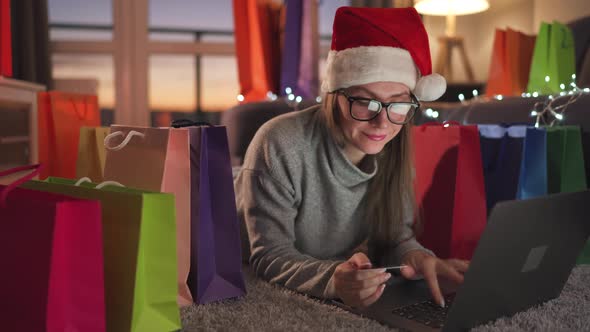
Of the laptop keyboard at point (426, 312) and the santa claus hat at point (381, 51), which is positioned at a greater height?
the santa claus hat at point (381, 51)

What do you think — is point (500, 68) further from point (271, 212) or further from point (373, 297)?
point (373, 297)

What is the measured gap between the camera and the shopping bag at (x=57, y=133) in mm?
1824

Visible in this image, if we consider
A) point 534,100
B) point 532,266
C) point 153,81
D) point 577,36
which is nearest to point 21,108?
point 153,81

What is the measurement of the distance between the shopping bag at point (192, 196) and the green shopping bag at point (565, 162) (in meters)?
0.84

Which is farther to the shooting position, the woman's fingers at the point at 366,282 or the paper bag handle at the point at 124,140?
the paper bag handle at the point at 124,140

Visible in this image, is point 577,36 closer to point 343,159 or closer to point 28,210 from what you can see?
point 343,159

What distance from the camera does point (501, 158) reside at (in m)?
1.45

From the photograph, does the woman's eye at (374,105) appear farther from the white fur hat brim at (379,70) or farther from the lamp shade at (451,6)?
the lamp shade at (451,6)

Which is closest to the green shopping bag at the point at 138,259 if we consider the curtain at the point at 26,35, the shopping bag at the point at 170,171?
the shopping bag at the point at 170,171

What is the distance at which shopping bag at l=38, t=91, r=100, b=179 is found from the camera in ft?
5.98

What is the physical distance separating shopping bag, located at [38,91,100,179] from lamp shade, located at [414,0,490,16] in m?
2.21

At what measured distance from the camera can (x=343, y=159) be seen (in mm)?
1239

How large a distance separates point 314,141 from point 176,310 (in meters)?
0.55

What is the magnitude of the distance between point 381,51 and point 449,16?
7.75 feet
